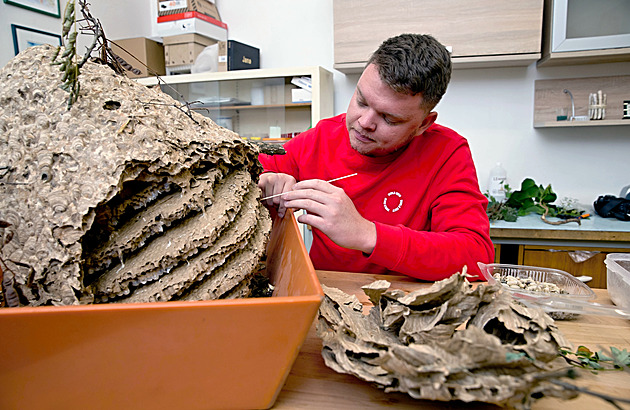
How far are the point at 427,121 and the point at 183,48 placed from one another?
247cm

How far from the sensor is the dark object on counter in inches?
91.0

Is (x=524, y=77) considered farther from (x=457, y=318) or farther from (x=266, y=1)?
(x=457, y=318)

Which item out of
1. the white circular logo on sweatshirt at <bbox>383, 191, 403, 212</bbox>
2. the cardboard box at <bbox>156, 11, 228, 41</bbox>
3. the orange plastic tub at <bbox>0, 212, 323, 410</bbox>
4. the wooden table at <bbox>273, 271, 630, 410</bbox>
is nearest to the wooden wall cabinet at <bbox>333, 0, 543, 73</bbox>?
the cardboard box at <bbox>156, 11, 228, 41</bbox>

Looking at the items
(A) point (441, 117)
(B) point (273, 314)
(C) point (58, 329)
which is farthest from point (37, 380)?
(A) point (441, 117)

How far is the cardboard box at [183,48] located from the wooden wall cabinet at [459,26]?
118 centimetres

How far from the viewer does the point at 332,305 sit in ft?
1.96

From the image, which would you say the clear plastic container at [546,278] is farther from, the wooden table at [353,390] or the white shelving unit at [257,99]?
the white shelving unit at [257,99]

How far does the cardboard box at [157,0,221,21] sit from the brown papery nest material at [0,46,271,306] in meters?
2.72

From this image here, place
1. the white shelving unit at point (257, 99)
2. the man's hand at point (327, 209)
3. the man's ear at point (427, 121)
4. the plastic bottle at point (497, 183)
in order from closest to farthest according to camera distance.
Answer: the man's hand at point (327, 209), the man's ear at point (427, 121), the plastic bottle at point (497, 183), the white shelving unit at point (257, 99)

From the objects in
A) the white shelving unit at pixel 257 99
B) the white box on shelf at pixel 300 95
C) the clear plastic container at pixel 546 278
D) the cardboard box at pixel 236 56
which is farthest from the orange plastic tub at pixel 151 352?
the cardboard box at pixel 236 56

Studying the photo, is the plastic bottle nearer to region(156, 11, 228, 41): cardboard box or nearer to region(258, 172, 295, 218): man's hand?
region(258, 172, 295, 218): man's hand

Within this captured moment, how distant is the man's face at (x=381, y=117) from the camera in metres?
1.16

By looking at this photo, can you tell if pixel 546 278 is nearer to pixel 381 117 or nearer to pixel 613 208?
pixel 381 117

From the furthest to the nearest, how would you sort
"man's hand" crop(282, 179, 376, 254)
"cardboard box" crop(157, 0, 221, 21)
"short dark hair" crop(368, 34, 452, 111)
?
"cardboard box" crop(157, 0, 221, 21) → "short dark hair" crop(368, 34, 452, 111) → "man's hand" crop(282, 179, 376, 254)
